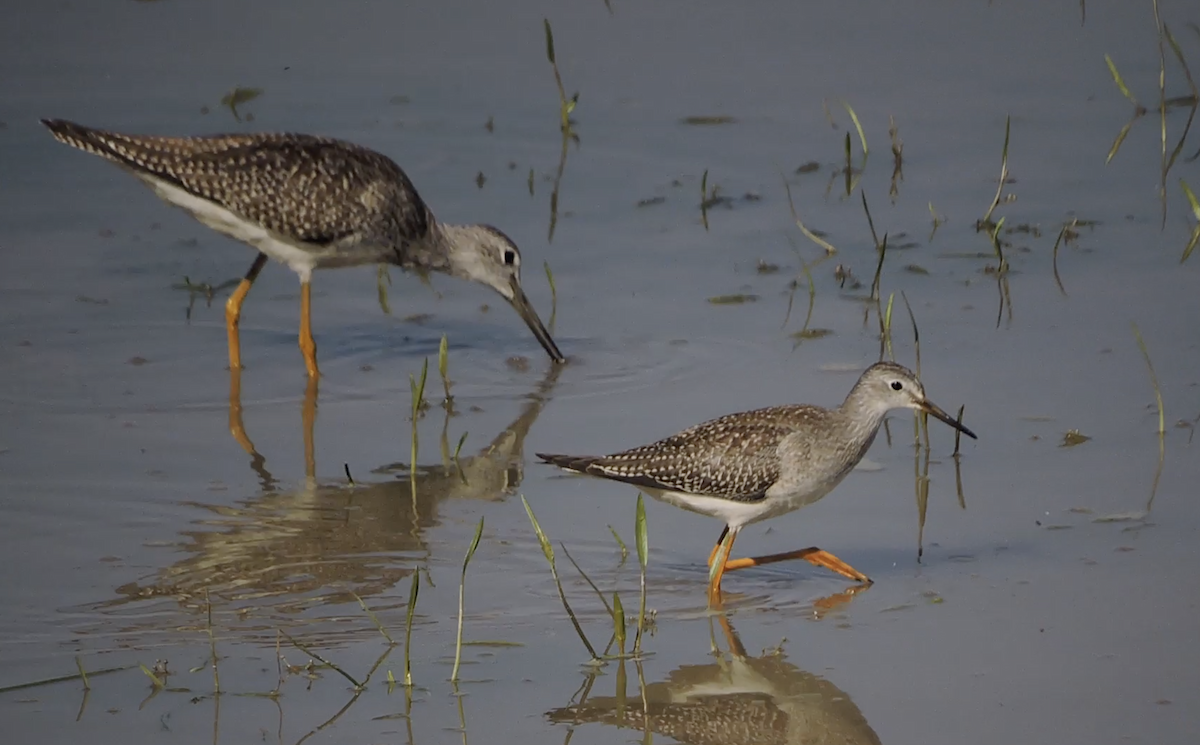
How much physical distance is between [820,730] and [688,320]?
460 centimetres

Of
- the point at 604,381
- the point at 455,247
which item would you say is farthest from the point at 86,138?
the point at 604,381

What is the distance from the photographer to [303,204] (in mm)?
10594

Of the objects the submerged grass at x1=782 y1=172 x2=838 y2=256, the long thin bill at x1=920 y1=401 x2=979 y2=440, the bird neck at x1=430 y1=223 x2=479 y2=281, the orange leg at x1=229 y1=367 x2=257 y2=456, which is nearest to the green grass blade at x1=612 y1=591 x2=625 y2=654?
the long thin bill at x1=920 y1=401 x2=979 y2=440

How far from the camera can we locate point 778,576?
25.7 ft

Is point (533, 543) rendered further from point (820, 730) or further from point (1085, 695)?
point (1085, 695)

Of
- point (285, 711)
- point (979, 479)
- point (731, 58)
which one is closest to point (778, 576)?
point (979, 479)

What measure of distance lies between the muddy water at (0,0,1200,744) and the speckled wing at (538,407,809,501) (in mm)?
348

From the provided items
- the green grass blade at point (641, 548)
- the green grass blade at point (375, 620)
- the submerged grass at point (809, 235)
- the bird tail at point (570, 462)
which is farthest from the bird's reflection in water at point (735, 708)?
the submerged grass at point (809, 235)

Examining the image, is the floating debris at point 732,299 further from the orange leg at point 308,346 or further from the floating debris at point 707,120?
the floating debris at point 707,120

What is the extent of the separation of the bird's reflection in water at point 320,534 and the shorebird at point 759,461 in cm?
86

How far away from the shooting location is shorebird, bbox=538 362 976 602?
768cm

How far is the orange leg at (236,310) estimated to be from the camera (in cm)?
1013

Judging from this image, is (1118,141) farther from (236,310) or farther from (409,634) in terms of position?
(409,634)

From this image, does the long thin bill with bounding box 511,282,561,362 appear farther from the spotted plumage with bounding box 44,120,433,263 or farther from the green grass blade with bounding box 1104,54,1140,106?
the green grass blade with bounding box 1104,54,1140,106
